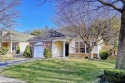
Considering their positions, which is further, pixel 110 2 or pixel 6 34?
pixel 6 34

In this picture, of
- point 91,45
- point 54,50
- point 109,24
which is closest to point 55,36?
point 54,50

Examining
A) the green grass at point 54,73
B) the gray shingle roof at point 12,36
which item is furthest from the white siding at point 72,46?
the green grass at point 54,73

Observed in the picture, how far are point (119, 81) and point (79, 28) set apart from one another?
18523 millimetres

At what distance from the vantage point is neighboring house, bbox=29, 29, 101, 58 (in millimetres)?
38125

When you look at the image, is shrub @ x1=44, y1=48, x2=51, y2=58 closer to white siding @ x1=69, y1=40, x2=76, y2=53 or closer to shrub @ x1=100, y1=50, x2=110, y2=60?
white siding @ x1=69, y1=40, x2=76, y2=53

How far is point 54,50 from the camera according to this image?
129 ft

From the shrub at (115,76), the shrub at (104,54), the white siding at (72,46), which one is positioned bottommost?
the shrub at (115,76)

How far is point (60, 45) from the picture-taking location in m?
40.5

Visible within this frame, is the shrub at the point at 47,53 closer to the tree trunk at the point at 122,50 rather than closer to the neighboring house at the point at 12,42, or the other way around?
the neighboring house at the point at 12,42

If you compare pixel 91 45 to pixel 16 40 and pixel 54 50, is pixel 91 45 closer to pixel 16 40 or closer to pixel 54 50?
pixel 54 50

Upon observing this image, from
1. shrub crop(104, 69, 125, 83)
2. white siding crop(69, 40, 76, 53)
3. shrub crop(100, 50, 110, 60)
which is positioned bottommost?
shrub crop(104, 69, 125, 83)

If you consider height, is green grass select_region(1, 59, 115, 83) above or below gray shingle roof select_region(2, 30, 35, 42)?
below

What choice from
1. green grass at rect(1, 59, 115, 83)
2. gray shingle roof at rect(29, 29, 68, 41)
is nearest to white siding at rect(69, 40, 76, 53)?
gray shingle roof at rect(29, 29, 68, 41)

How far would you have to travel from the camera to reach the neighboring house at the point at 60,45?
38125mm
